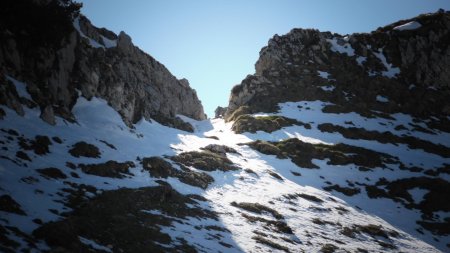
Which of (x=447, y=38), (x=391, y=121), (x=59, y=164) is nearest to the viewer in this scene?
(x=59, y=164)

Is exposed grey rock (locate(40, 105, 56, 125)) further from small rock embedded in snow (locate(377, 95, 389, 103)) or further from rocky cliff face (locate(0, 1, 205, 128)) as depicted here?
small rock embedded in snow (locate(377, 95, 389, 103))

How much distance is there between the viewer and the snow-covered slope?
20547mm

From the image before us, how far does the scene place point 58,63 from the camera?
45906mm

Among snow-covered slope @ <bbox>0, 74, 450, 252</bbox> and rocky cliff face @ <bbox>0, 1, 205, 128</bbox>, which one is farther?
rocky cliff face @ <bbox>0, 1, 205, 128</bbox>

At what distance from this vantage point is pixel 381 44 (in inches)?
4365

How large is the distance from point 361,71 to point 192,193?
8200 centimetres

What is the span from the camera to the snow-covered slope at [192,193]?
67.4 ft

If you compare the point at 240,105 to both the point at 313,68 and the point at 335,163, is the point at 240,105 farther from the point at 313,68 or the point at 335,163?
the point at 335,163

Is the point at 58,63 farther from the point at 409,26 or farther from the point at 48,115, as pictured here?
the point at 409,26

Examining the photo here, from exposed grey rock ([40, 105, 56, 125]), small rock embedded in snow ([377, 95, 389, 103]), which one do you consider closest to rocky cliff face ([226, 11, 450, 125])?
small rock embedded in snow ([377, 95, 389, 103])

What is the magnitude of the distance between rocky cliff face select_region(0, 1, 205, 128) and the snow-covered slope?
8.60ft

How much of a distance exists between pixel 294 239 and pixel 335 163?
32496mm

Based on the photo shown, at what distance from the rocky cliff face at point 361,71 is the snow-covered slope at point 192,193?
26.3 m

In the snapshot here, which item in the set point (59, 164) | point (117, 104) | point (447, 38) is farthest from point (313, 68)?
point (59, 164)
